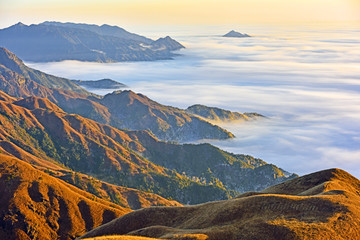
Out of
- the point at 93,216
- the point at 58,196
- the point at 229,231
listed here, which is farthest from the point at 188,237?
the point at 58,196

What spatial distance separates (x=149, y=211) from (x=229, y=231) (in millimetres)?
41908

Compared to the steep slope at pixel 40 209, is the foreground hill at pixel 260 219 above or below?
above

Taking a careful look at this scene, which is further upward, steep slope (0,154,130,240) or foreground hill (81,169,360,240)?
foreground hill (81,169,360,240)

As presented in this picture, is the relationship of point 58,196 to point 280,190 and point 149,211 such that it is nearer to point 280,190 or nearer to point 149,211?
point 149,211

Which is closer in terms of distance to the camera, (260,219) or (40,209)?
(260,219)

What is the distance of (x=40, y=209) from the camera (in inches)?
6727

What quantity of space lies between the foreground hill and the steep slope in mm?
58619

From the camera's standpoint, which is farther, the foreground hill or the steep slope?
the steep slope

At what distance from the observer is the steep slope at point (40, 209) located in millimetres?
161800

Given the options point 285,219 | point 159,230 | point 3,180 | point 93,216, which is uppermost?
point 285,219

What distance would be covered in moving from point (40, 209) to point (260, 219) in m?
118

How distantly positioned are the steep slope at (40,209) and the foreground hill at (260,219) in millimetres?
58619

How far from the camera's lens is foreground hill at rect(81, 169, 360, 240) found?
78.6m

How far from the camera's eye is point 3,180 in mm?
175000
